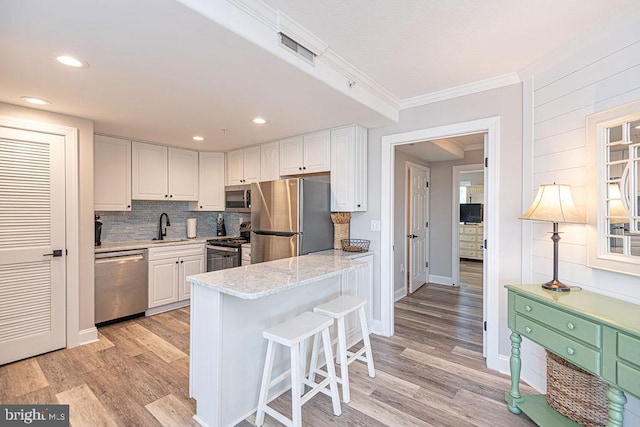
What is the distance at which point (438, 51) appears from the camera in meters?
2.09

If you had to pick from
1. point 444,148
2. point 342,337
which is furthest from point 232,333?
point 444,148

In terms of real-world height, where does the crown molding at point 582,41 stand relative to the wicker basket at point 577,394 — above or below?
above

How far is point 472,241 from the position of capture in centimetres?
790

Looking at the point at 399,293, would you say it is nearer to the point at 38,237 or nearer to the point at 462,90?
the point at 462,90

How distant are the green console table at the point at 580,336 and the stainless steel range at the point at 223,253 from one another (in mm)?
3154

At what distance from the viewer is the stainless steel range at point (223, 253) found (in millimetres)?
4059

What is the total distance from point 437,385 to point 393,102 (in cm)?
250

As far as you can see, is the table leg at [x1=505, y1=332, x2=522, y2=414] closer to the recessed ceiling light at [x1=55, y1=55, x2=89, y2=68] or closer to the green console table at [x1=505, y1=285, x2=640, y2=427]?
the green console table at [x1=505, y1=285, x2=640, y2=427]

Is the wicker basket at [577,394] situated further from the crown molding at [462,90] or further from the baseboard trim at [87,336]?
the baseboard trim at [87,336]

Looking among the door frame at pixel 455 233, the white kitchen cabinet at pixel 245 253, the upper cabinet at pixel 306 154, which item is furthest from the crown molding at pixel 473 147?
the white kitchen cabinet at pixel 245 253

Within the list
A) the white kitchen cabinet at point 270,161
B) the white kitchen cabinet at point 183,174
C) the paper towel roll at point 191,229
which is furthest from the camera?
the paper towel roll at point 191,229

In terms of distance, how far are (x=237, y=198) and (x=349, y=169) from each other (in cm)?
205

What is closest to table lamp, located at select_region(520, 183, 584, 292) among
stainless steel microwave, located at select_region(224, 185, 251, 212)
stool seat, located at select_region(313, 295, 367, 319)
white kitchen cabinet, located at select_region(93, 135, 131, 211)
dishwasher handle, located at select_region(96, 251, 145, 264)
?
stool seat, located at select_region(313, 295, 367, 319)

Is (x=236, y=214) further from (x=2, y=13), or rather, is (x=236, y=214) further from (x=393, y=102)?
(x=2, y=13)
